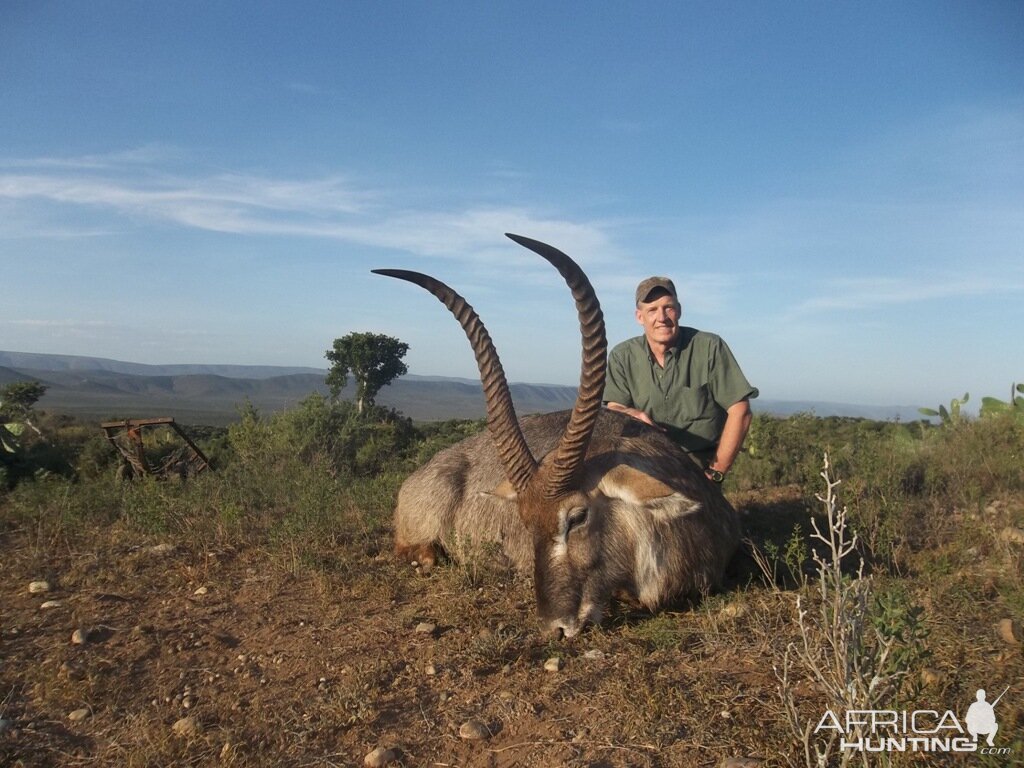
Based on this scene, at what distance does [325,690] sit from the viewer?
129 inches

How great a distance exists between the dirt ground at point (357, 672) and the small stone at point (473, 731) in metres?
0.01

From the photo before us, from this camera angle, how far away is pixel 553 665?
349 cm

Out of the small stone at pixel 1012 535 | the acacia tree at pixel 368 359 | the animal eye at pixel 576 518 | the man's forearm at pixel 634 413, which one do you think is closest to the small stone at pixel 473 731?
the animal eye at pixel 576 518

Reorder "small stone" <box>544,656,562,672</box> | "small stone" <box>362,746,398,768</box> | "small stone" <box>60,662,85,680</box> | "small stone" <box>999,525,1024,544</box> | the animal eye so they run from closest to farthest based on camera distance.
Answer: "small stone" <box>362,746,398,768</box> < "small stone" <box>60,662,85,680</box> < "small stone" <box>544,656,562,672</box> < the animal eye < "small stone" <box>999,525,1024,544</box>

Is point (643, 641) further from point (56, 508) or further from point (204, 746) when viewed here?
point (56, 508)

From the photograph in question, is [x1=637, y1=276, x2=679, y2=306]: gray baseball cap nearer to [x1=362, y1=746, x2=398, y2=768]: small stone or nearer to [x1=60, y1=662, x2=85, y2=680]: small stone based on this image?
[x1=362, y1=746, x2=398, y2=768]: small stone

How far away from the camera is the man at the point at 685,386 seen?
19.2 ft

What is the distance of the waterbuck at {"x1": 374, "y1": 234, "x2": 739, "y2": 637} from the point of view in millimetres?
3836

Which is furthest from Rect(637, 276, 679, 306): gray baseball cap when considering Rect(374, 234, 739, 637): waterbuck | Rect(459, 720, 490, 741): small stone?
Rect(459, 720, 490, 741): small stone

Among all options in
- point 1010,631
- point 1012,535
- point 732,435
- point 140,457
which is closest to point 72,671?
point 1010,631

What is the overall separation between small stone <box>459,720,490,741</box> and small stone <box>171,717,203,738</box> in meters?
1.08

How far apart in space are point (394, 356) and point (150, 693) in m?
29.7

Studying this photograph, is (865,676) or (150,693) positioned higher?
(865,676)

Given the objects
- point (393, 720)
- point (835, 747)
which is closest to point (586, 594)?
point (393, 720)
